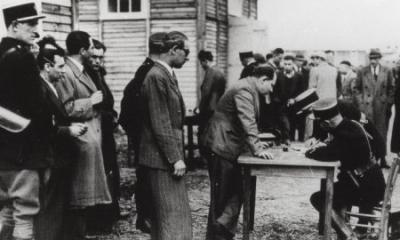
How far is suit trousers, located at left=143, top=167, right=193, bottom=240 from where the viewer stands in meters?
4.74

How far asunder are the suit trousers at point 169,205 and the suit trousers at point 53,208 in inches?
34.8

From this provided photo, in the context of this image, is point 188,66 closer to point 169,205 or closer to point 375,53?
point 375,53

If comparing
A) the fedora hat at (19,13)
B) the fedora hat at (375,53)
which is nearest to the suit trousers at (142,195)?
the fedora hat at (19,13)

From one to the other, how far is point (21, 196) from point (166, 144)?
1.18 metres

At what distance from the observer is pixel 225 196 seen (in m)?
5.78

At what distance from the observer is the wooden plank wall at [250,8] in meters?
20.9

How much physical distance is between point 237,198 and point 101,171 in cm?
145

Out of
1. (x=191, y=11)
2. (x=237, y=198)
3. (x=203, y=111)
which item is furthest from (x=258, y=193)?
(x=191, y=11)

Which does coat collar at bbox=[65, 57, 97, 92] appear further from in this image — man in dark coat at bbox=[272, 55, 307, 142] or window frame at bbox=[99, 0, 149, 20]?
window frame at bbox=[99, 0, 149, 20]

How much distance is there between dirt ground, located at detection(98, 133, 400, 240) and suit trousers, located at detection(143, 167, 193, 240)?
162 centimetres

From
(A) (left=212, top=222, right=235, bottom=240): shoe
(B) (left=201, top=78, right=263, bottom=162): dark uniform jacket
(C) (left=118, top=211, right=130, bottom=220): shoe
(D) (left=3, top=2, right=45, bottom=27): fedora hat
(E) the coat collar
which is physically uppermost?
(D) (left=3, top=2, right=45, bottom=27): fedora hat

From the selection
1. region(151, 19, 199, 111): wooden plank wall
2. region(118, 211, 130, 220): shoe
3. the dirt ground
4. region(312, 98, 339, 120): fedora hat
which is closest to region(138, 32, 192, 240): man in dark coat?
region(312, 98, 339, 120): fedora hat

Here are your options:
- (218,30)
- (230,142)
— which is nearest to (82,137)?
(230,142)

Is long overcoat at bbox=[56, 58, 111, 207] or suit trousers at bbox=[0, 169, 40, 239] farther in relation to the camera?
long overcoat at bbox=[56, 58, 111, 207]
